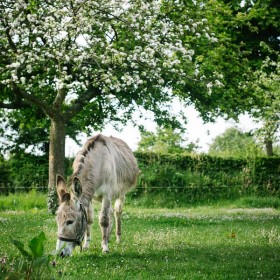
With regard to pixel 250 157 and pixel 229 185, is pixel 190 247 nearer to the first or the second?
pixel 229 185

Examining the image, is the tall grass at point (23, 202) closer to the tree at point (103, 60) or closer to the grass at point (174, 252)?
the tree at point (103, 60)

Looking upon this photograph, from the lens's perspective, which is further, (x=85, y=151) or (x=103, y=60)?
(x=103, y=60)

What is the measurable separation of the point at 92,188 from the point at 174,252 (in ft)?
6.50

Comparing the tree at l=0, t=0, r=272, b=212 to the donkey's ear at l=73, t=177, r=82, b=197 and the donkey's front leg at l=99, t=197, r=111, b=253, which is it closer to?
the donkey's front leg at l=99, t=197, r=111, b=253

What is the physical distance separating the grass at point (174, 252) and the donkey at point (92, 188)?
0.41 m

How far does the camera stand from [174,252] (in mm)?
8828

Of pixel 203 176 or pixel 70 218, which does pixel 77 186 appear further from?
pixel 203 176

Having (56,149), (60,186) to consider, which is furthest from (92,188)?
(56,149)

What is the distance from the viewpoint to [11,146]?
32812mm

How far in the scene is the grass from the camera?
6.99 meters

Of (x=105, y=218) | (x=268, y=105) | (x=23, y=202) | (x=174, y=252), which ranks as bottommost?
(x=23, y=202)

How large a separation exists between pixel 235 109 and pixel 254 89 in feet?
4.79

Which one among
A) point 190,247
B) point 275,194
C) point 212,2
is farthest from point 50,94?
point 190,247

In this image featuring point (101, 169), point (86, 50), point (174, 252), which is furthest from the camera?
point (86, 50)
